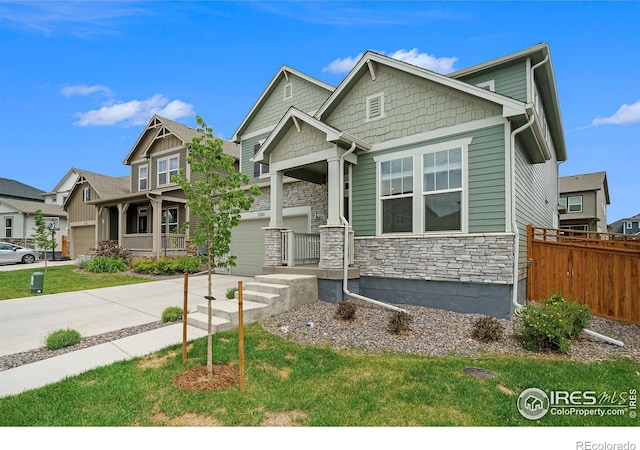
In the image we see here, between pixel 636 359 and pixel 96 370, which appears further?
pixel 636 359

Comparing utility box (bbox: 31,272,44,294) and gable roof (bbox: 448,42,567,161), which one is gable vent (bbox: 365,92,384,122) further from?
utility box (bbox: 31,272,44,294)

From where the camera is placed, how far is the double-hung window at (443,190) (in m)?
6.83

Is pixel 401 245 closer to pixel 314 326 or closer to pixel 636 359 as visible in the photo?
pixel 314 326

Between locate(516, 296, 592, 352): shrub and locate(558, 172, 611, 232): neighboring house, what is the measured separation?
77.2ft

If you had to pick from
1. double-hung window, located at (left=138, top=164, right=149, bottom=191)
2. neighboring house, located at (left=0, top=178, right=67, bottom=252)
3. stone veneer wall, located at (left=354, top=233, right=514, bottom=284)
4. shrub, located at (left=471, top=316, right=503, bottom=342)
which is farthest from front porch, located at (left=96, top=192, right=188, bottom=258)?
shrub, located at (left=471, top=316, right=503, bottom=342)

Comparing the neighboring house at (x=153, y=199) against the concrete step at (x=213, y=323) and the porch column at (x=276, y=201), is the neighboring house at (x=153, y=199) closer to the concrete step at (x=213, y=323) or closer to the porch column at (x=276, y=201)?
the porch column at (x=276, y=201)

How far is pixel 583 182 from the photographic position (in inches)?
1020

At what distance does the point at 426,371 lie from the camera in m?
3.94

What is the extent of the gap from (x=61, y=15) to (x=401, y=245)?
7.97m

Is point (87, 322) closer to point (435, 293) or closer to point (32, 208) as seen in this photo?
point (435, 293)

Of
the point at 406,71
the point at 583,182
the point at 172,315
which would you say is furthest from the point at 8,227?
the point at 583,182

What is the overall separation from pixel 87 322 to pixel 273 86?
34.1ft
